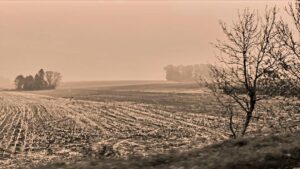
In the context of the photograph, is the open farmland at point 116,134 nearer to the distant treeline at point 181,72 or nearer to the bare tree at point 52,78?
the bare tree at point 52,78

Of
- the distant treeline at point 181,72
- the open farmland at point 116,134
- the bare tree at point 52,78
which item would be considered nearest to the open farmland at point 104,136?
the open farmland at point 116,134

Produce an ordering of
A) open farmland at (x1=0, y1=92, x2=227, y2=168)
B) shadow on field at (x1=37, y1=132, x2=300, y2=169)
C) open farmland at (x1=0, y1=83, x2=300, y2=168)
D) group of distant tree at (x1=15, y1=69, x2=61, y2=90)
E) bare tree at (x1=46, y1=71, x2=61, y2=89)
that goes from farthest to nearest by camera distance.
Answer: bare tree at (x1=46, y1=71, x2=61, y2=89), group of distant tree at (x1=15, y1=69, x2=61, y2=90), open farmland at (x1=0, y1=92, x2=227, y2=168), open farmland at (x1=0, y1=83, x2=300, y2=168), shadow on field at (x1=37, y1=132, x2=300, y2=169)

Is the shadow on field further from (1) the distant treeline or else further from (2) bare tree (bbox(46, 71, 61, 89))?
(1) the distant treeline

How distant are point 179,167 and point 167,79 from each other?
186558 millimetres

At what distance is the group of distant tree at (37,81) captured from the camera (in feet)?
510

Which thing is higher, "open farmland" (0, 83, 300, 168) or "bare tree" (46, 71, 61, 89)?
"bare tree" (46, 71, 61, 89)

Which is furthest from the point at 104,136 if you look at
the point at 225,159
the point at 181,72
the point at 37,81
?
the point at 181,72

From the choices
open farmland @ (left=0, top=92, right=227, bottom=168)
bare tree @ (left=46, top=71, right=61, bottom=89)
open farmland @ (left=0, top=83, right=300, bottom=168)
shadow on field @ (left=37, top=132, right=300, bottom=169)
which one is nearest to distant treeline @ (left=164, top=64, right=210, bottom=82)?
bare tree @ (left=46, top=71, right=61, bottom=89)

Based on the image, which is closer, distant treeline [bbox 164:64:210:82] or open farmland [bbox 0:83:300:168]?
open farmland [bbox 0:83:300:168]

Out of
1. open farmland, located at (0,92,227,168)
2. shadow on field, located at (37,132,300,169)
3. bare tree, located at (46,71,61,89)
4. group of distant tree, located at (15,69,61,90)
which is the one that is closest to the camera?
shadow on field, located at (37,132,300,169)

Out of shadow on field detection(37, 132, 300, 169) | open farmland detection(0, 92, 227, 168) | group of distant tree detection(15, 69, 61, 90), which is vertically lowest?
open farmland detection(0, 92, 227, 168)

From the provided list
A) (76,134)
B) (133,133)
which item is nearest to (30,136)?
(76,134)

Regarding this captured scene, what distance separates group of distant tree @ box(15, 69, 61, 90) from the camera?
155500mm

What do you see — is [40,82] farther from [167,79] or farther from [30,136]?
[30,136]
